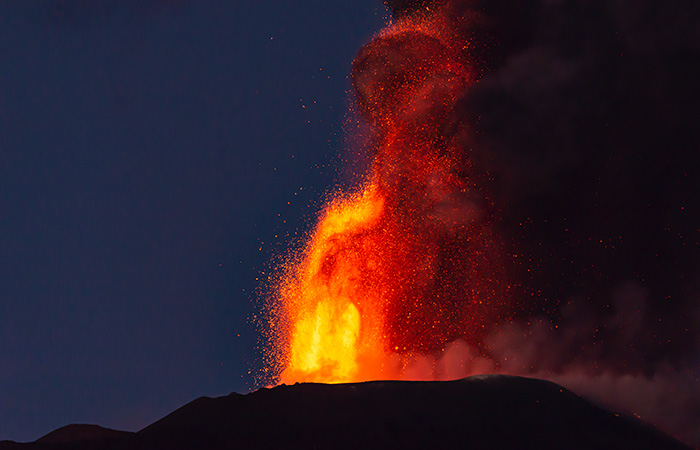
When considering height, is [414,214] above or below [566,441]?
above

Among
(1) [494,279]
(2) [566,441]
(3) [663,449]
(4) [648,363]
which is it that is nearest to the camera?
(2) [566,441]

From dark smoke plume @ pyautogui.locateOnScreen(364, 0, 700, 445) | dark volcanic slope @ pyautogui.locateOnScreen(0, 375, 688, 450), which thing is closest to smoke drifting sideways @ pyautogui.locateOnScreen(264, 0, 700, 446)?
dark smoke plume @ pyautogui.locateOnScreen(364, 0, 700, 445)

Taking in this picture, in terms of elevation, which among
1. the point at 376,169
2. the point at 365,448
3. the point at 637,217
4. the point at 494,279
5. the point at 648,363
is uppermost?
the point at 376,169

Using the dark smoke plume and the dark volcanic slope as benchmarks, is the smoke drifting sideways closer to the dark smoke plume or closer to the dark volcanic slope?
the dark smoke plume

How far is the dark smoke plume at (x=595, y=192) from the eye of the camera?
32.5 m

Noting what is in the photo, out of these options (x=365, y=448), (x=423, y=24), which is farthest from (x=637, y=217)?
(x=365, y=448)

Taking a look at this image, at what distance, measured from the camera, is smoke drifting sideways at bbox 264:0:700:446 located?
32.7 m

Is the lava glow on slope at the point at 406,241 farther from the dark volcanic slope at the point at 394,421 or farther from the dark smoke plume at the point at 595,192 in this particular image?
the dark volcanic slope at the point at 394,421

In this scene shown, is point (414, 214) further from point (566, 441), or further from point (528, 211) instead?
point (566, 441)

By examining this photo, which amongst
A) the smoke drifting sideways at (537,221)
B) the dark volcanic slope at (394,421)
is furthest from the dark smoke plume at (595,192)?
the dark volcanic slope at (394,421)

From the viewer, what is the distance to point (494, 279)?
3434 centimetres

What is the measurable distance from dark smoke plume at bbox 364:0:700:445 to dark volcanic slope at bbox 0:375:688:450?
11.2m

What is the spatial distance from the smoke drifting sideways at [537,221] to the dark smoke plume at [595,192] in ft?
0.22

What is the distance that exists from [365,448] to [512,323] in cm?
1732
